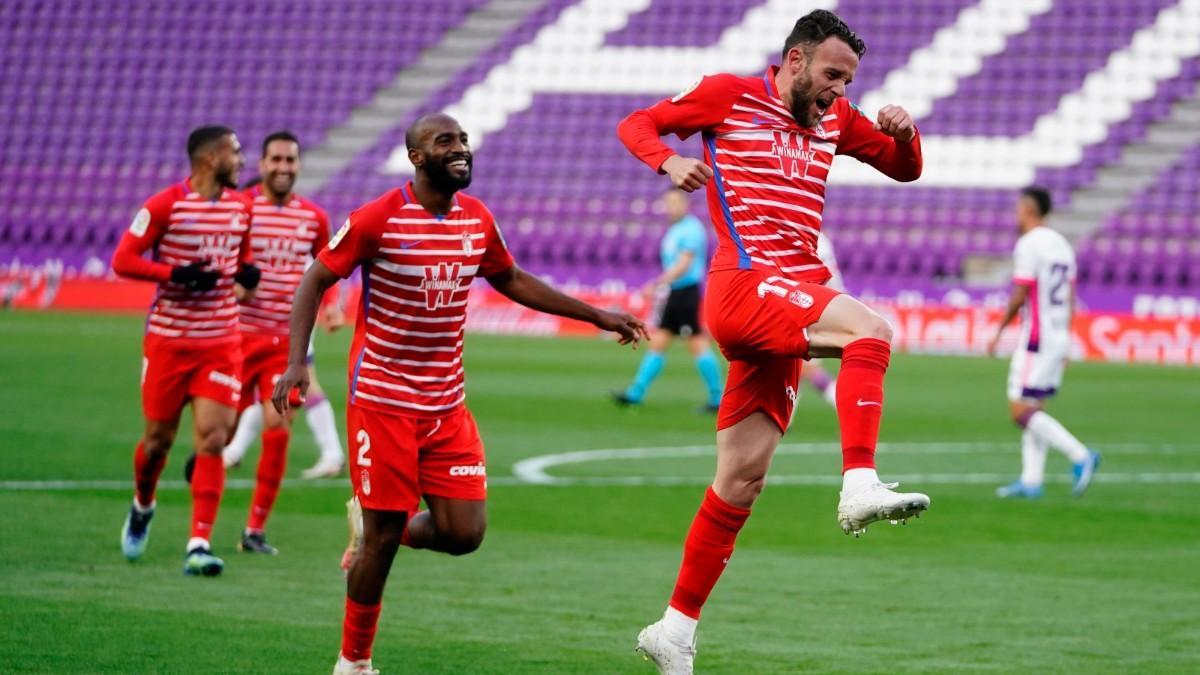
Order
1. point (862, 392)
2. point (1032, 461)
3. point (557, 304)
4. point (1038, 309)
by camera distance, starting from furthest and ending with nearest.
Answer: point (1038, 309)
point (1032, 461)
point (557, 304)
point (862, 392)

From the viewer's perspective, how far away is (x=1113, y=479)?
44.1 feet

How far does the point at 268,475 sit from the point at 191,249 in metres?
Answer: 1.37

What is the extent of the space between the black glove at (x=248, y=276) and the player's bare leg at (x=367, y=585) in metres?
3.15

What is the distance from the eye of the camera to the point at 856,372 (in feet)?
18.7

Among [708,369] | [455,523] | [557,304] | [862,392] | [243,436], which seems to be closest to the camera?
[862,392]

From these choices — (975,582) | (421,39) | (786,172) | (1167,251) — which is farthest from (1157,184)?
(786,172)

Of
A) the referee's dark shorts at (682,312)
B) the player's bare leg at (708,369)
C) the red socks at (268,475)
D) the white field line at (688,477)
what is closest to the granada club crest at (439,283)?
the red socks at (268,475)

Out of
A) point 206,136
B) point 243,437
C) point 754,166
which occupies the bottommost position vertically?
point 243,437

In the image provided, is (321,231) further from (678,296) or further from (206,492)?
(678,296)

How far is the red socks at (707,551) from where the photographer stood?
20.5ft

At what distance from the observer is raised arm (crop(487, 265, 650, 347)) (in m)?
6.59

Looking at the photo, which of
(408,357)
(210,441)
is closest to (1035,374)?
(210,441)

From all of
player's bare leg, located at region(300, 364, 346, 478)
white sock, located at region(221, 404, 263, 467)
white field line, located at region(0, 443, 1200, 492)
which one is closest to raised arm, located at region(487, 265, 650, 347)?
white field line, located at region(0, 443, 1200, 492)

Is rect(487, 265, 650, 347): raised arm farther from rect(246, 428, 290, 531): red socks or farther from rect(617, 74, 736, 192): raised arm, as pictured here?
rect(246, 428, 290, 531): red socks
